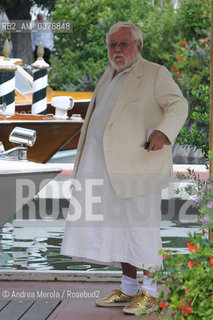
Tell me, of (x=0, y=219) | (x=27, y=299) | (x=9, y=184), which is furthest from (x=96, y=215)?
(x=0, y=219)

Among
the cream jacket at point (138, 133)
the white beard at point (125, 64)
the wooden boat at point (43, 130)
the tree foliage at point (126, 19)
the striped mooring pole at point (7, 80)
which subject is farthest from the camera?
the tree foliage at point (126, 19)

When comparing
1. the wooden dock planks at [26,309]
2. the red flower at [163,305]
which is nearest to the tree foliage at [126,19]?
the wooden dock planks at [26,309]

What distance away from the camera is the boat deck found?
5047 millimetres

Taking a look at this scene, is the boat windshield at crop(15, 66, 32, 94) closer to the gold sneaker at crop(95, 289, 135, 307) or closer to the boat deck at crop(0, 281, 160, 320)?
the boat deck at crop(0, 281, 160, 320)

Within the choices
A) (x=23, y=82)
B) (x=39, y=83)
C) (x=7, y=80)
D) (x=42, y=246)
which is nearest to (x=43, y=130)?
(x=7, y=80)

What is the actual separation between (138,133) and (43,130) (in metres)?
6.12

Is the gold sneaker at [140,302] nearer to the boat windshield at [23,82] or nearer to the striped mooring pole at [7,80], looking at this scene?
the striped mooring pole at [7,80]

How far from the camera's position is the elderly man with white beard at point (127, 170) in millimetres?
5090

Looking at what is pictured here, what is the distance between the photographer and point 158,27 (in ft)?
57.2

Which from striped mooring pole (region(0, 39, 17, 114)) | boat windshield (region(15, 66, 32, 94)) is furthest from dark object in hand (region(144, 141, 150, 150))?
boat windshield (region(15, 66, 32, 94))

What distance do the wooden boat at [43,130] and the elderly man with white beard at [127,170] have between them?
5.56 meters

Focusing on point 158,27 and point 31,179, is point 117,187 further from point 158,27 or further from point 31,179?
point 158,27

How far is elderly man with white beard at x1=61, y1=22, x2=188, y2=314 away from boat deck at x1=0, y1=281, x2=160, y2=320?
0.22 metres

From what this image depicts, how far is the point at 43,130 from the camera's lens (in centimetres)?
1114
